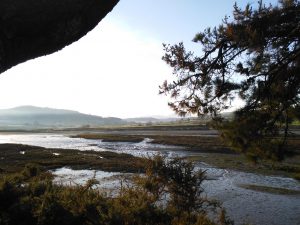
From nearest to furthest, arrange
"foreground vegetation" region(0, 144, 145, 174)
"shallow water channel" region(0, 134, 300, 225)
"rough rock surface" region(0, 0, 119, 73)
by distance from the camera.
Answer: "rough rock surface" region(0, 0, 119, 73), "shallow water channel" region(0, 134, 300, 225), "foreground vegetation" region(0, 144, 145, 174)

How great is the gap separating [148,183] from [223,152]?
106 ft

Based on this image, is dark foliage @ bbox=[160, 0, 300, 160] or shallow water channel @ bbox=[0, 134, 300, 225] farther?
shallow water channel @ bbox=[0, 134, 300, 225]

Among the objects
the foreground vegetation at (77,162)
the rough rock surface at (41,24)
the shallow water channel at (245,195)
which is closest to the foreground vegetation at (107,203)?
A: the shallow water channel at (245,195)

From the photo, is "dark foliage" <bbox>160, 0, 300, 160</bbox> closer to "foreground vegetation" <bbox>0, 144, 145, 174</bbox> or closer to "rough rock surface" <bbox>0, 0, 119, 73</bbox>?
"rough rock surface" <bbox>0, 0, 119, 73</bbox>

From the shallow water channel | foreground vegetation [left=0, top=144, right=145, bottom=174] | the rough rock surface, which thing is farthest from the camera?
foreground vegetation [left=0, top=144, right=145, bottom=174]

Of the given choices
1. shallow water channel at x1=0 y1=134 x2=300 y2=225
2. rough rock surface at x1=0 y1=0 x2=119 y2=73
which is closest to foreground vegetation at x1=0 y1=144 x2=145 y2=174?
shallow water channel at x1=0 y1=134 x2=300 y2=225

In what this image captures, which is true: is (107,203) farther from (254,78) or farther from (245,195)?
(245,195)

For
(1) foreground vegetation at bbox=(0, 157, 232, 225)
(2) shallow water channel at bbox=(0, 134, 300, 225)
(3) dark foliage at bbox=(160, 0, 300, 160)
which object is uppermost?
(3) dark foliage at bbox=(160, 0, 300, 160)

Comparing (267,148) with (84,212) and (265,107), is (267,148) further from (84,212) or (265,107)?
(84,212)

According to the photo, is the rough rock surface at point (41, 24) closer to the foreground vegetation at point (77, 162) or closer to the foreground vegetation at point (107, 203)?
the foreground vegetation at point (107, 203)

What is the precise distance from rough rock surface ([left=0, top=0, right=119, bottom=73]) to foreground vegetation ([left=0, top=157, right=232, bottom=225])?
4.99 meters

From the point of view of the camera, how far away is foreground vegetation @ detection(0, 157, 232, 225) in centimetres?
830

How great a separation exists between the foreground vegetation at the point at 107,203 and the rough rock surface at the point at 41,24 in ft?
16.4

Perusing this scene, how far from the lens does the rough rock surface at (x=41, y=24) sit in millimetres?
3385
